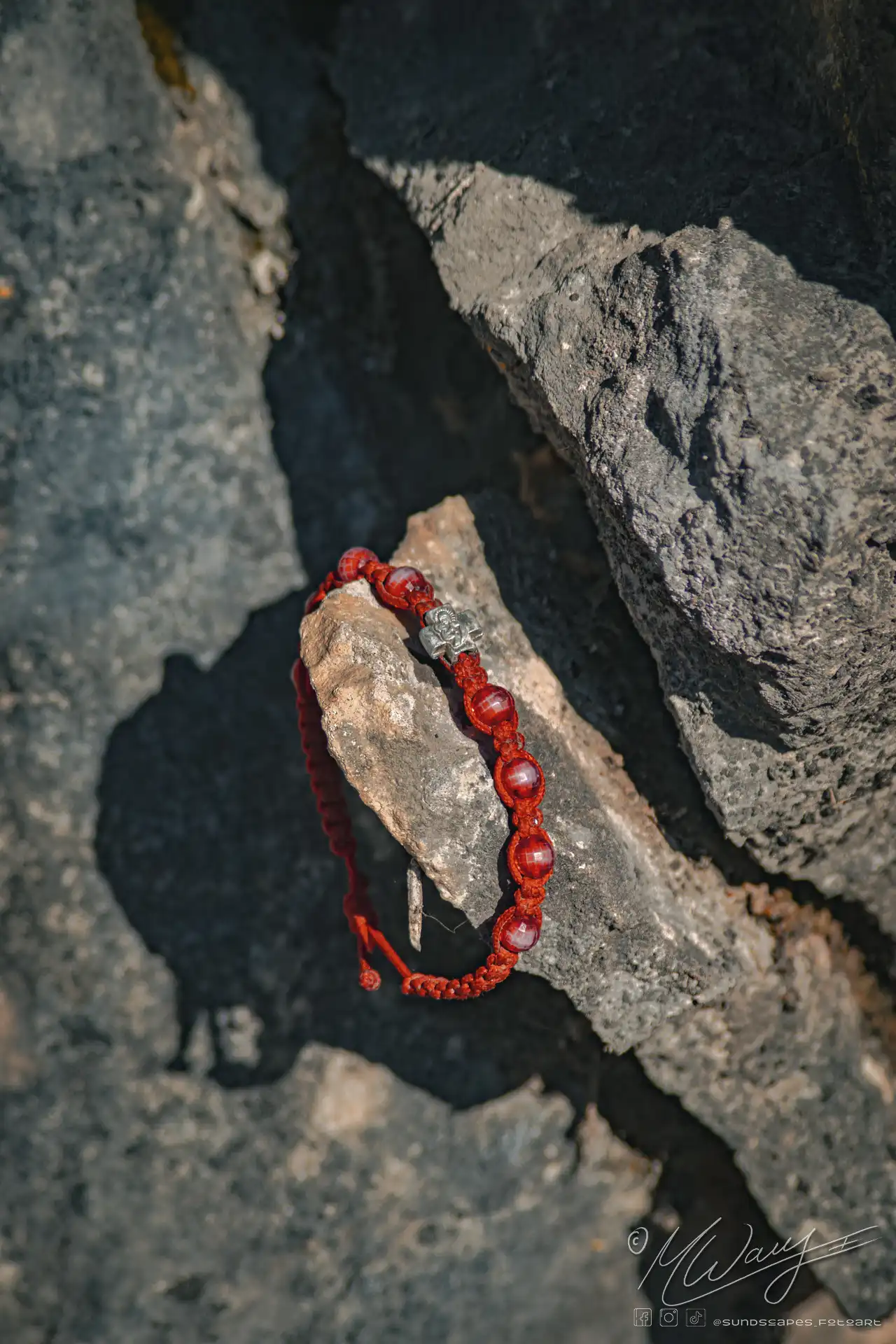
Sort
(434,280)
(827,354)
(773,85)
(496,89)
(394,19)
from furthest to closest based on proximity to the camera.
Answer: (434,280), (394,19), (496,89), (773,85), (827,354)

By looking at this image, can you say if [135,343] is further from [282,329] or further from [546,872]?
[546,872]

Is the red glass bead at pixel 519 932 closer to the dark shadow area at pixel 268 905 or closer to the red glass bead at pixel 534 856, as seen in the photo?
the red glass bead at pixel 534 856

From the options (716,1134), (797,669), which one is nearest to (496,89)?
(797,669)

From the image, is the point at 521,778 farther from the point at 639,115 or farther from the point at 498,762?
the point at 639,115

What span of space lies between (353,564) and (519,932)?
0.76 m

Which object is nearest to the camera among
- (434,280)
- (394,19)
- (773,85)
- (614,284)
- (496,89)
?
(614,284)

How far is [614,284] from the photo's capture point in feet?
5.37

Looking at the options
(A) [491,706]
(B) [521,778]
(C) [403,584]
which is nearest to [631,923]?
(B) [521,778]

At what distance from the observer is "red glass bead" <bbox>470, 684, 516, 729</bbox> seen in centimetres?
170

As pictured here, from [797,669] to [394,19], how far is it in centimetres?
175

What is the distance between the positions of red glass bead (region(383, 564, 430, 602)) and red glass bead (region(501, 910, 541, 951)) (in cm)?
61

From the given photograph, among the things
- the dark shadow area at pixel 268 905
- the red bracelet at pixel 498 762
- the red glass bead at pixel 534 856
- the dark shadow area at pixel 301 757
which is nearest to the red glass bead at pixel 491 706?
the red bracelet at pixel 498 762

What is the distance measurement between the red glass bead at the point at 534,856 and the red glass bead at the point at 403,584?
0.49m

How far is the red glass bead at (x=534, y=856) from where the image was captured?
1701 millimetres
